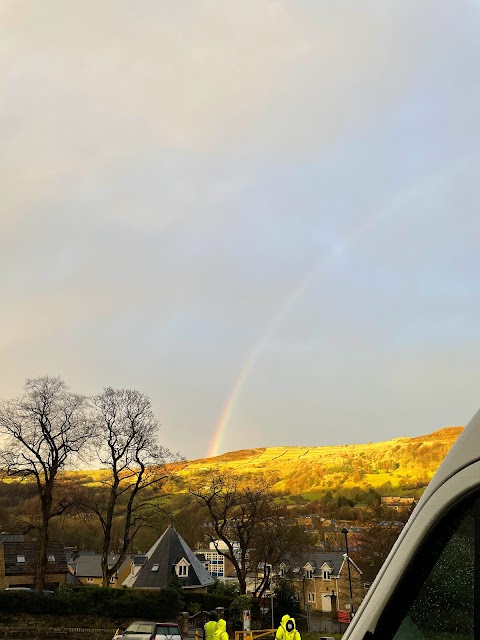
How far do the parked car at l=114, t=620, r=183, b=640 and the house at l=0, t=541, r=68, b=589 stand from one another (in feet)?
169

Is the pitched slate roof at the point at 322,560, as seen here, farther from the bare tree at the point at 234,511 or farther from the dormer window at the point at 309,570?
the bare tree at the point at 234,511

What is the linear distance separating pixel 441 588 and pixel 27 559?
81648 mm

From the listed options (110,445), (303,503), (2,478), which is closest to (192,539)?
(110,445)

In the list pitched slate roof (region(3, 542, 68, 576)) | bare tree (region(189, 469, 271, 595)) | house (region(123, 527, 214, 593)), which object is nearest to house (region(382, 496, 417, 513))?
bare tree (region(189, 469, 271, 595))

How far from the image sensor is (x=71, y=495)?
143 ft

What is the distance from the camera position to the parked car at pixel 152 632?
22375mm

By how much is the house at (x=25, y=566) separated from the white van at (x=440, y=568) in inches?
2971

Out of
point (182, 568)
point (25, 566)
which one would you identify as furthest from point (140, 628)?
point (25, 566)

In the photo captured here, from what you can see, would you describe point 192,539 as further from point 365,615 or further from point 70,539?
point 365,615

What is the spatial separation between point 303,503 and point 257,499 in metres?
95.1

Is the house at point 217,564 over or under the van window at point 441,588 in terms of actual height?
under

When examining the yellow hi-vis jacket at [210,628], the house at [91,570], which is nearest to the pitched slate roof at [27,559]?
the house at [91,570]

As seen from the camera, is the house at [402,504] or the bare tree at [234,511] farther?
the house at [402,504]

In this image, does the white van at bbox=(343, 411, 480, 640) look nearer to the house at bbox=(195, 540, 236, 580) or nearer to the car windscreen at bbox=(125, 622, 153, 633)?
the car windscreen at bbox=(125, 622, 153, 633)
